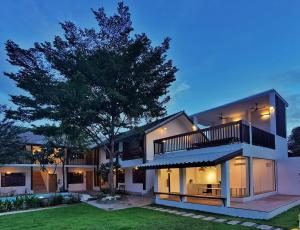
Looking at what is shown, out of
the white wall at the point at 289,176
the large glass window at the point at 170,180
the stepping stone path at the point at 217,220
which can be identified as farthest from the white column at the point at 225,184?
the large glass window at the point at 170,180

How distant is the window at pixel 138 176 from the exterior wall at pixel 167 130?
1845 millimetres

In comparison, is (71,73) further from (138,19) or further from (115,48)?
(138,19)

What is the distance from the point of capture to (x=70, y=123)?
69.2 feet

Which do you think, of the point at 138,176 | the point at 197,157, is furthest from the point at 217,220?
the point at 138,176

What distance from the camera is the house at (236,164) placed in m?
14.9

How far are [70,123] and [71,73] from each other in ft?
12.5

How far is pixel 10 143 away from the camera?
89.5 feet

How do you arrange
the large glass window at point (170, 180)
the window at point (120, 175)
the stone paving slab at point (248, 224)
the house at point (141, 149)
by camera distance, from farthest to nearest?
the window at point (120, 175) → the house at point (141, 149) → the large glass window at point (170, 180) → the stone paving slab at point (248, 224)

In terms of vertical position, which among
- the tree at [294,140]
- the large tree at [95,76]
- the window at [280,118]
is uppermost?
the large tree at [95,76]

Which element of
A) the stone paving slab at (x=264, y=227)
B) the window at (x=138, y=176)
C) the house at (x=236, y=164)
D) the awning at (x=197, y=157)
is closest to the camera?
the stone paving slab at (x=264, y=227)

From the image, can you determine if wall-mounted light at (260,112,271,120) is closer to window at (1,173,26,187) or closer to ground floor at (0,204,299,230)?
ground floor at (0,204,299,230)

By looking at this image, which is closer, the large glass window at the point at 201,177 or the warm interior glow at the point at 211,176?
the large glass window at the point at 201,177

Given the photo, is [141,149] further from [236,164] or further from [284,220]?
[284,220]

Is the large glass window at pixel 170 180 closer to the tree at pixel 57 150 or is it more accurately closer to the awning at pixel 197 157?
the awning at pixel 197 157
